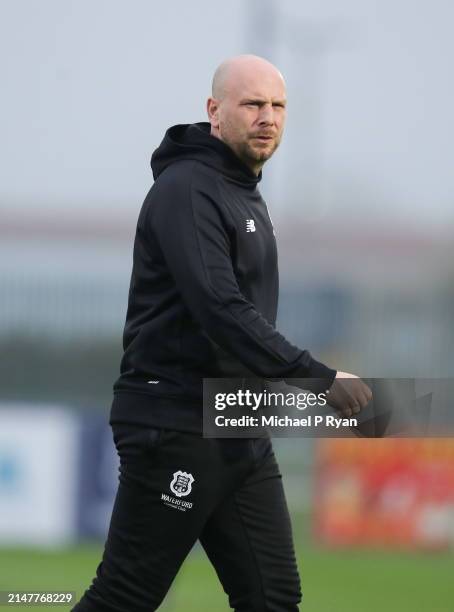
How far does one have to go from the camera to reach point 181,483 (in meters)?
4.29

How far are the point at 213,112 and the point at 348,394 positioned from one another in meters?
0.95

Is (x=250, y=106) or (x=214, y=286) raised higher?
(x=250, y=106)

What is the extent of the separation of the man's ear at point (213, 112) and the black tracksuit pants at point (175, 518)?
0.90 metres

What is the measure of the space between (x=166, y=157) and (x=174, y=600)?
15.5ft

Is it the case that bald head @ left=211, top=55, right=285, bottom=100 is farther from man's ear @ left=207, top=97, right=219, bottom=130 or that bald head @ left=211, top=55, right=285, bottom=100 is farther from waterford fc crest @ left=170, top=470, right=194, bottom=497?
waterford fc crest @ left=170, top=470, right=194, bottom=497

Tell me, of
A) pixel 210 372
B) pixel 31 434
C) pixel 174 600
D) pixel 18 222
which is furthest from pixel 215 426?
pixel 18 222

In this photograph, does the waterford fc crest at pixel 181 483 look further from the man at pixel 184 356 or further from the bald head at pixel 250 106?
the bald head at pixel 250 106

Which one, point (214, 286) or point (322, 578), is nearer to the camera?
point (214, 286)

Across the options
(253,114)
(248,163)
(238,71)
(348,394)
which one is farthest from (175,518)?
(238,71)

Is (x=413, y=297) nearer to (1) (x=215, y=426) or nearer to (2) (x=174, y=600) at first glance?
(2) (x=174, y=600)

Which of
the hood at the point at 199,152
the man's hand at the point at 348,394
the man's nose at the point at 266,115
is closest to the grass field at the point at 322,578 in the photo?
the hood at the point at 199,152

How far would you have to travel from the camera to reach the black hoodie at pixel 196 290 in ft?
13.4

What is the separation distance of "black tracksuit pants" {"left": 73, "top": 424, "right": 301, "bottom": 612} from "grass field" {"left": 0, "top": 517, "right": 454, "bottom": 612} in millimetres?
2821

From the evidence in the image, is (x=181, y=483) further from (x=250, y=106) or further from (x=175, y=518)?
(x=250, y=106)
